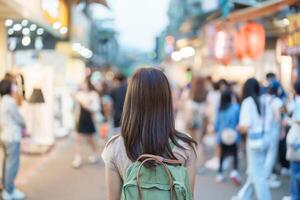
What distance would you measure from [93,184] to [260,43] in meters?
6.43

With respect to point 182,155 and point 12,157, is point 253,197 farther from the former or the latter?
point 182,155

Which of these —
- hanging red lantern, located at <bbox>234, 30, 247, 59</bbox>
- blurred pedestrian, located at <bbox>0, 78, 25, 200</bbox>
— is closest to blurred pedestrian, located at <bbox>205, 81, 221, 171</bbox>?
hanging red lantern, located at <bbox>234, 30, 247, 59</bbox>

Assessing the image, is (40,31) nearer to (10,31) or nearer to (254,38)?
(10,31)

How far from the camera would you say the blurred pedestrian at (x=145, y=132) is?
9.07ft

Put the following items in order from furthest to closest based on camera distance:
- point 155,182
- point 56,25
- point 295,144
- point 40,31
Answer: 1. point 56,25
2. point 40,31
3. point 295,144
4. point 155,182

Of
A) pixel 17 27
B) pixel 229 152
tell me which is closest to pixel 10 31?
pixel 17 27

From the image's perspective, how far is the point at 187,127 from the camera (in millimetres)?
10414

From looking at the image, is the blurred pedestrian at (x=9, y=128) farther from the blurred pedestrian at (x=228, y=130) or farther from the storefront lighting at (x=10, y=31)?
the blurred pedestrian at (x=228, y=130)

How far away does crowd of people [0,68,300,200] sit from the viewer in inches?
110

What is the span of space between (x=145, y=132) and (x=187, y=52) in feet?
95.2

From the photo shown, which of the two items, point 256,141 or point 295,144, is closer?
point 295,144

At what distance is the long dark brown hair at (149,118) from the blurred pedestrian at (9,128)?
4723 millimetres

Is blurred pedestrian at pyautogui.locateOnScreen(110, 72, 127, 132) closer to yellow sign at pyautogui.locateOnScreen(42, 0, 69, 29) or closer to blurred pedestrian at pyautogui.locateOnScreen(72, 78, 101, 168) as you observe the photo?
blurred pedestrian at pyautogui.locateOnScreen(72, 78, 101, 168)

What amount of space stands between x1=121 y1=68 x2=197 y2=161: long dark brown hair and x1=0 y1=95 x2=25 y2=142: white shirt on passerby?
4698 mm
